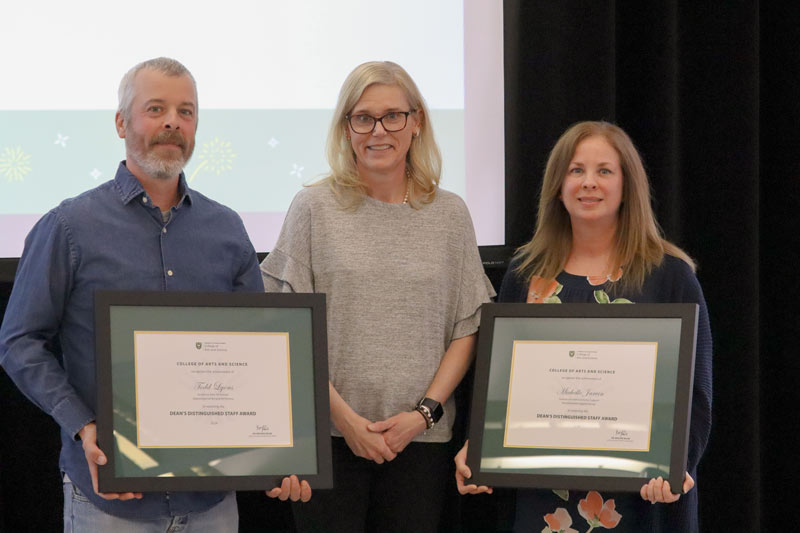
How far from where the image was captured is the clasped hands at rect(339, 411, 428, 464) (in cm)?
196

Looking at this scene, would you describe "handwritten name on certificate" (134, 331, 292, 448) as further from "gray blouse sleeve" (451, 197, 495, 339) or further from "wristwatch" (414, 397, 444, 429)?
"gray blouse sleeve" (451, 197, 495, 339)

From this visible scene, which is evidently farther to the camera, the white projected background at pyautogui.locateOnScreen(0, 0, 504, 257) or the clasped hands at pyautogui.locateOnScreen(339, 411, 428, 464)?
the white projected background at pyautogui.locateOnScreen(0, 0, 504, 257)

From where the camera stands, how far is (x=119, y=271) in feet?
5.65

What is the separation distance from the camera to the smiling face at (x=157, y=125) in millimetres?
1778

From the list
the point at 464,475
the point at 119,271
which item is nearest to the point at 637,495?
the point at 464,475

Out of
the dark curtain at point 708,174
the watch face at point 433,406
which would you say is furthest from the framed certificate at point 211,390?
the dark curtain at point 708,174

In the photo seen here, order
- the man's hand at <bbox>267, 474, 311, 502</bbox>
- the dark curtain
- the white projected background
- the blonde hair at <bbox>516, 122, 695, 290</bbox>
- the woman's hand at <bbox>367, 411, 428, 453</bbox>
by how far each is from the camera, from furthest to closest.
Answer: the dark curtain
the white projected background
the blonde hair at <bbox>516, 122, 695, 290</bbox>
the woman's hand at <bbox>367, 411, 428, 453</bbox>
the man's hand at <bbox>267, 474, 311, 502</bbox>

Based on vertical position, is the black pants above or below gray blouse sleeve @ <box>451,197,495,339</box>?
below

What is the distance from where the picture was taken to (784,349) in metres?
3.13

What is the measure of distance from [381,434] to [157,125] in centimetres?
88

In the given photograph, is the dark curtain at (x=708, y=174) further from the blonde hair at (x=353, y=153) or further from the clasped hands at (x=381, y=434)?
the clasped hands at (x=381, y=434)

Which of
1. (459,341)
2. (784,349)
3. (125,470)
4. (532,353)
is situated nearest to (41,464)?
(125,470)

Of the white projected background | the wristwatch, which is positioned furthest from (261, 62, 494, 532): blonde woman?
the white projected background

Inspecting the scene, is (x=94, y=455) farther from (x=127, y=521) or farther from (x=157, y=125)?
(x=157, y=125)
